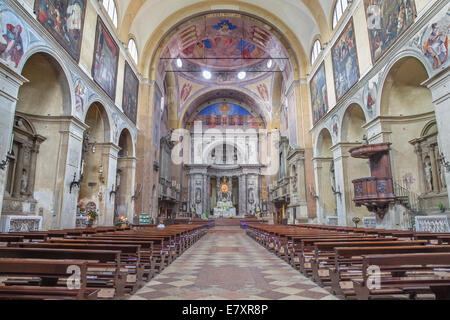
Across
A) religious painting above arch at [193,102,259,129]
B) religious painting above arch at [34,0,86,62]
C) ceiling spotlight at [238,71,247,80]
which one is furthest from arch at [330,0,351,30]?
religious painting above arch at [193,102,259,129]

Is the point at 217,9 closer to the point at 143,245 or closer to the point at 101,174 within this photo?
the point at 101,174

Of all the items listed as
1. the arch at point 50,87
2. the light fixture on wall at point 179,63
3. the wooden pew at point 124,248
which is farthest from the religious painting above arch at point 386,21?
the light fixture on wall at point 179,63

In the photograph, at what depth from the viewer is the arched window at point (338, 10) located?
14.4 metres

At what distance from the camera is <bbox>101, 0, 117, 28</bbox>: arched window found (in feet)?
47.1

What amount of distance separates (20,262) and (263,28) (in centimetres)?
2212

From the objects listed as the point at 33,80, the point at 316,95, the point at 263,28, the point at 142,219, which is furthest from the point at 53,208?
the point at 263,28

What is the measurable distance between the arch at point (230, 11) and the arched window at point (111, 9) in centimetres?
402

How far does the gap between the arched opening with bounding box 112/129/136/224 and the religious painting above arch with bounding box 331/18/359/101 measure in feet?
41.5

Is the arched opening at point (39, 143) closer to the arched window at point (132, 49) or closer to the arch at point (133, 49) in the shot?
the arch at point (133, 49)

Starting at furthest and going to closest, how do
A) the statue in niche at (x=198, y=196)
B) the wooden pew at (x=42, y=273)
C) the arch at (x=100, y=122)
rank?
the statue in niche at (x=198, y=196), the arch at (x=100, y=122), the wooden pew at (x=42, y=273)

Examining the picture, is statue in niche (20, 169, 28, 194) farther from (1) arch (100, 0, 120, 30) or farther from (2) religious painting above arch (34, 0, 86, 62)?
(1) arch (100, 0, 120, 30)

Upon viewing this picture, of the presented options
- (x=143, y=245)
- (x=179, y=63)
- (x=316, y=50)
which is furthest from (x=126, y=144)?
(x=143, y=245)

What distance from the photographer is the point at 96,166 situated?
46.2 feet
